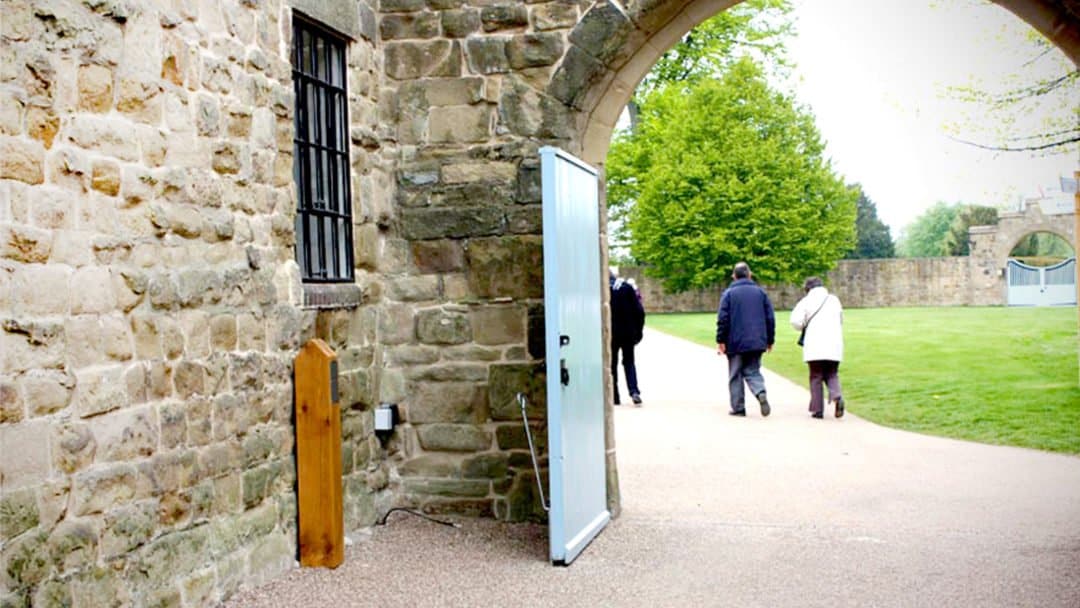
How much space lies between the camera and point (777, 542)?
23.6ft

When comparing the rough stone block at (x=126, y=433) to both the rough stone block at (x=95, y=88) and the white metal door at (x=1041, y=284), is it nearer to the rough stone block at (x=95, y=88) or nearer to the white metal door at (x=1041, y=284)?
the rough stone block at (x=95, y=88)

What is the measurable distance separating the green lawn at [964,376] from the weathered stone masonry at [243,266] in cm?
606

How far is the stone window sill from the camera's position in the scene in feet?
22.2

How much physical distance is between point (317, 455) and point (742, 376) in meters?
7.52

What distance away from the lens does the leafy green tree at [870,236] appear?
64.6 metres

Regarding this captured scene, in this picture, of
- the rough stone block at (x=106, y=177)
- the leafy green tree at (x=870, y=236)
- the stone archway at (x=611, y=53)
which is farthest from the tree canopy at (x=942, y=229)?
the rough stone block at (x=106, y=177)

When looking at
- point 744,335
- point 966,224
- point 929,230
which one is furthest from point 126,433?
point 929,230

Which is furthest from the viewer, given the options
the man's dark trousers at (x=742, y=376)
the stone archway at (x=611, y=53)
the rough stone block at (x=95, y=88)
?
the man's dark trousers at (x=742, y=376)

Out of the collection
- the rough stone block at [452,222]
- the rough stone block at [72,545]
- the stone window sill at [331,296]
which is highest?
the rough stone block at [452,222]

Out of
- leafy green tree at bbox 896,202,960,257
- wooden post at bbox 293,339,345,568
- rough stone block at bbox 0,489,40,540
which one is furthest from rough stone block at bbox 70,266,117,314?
leafy green tree at bbox 896,202,960,257

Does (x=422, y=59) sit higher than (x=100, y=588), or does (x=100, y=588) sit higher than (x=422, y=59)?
(x=422, y=59)

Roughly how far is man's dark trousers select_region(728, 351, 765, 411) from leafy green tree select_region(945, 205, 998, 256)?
61.2m

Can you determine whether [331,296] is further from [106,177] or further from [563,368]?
[106,177]

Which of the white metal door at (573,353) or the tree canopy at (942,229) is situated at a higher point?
the tree canopy at (942,229)
